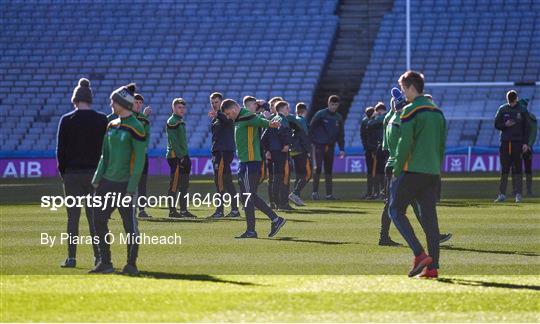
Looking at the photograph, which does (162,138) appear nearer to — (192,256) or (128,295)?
(192,256)

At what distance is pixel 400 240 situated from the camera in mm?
15375

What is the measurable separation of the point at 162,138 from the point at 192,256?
87.4 ft

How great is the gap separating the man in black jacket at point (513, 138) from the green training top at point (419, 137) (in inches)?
447

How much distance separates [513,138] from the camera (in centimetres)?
2306

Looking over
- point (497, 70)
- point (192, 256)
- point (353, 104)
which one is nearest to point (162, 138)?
point (353, 104)

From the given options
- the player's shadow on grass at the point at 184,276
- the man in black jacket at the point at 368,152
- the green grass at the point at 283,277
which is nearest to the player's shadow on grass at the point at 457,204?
the man in black jacket at the point at 368,152

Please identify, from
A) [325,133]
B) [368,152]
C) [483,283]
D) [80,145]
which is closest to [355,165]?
[325,133]

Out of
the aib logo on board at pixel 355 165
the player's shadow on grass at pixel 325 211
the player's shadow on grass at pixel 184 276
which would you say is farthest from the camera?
the aib logo on board at pixel 355 165

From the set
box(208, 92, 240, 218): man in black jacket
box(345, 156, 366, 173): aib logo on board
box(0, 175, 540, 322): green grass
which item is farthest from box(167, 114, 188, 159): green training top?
box(345, 156, 366, 173): aib logo on board

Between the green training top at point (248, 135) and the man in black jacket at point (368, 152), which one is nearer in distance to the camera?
the green training top at point (248, 135)

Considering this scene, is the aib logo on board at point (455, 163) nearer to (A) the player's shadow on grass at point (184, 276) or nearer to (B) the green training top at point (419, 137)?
(B) the green training top at point (419, 137)

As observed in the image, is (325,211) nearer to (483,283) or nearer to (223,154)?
(223,154)

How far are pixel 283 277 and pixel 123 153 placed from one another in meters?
1.87

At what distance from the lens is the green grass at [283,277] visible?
9.43 meters
